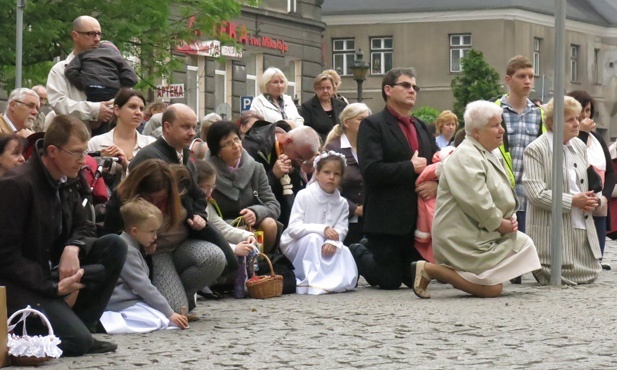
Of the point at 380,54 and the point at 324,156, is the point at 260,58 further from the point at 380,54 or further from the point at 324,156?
the point at 324,156

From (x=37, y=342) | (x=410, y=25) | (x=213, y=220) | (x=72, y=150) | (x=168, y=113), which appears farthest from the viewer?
(x=410, y=25)

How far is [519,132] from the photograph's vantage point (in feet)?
52.2

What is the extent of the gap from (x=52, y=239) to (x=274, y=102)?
323 inches

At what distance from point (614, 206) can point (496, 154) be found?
2624 mm

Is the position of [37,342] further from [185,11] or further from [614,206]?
[185,11]

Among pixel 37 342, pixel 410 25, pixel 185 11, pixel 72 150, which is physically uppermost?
pixel 410 25

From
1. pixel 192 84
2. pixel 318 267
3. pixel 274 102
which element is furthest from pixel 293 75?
pixel 318 267

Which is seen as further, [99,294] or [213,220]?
[213,220]

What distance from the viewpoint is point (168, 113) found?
12797 millimetres

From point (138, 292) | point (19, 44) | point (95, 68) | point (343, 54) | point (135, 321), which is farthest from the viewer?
point (343, 54)

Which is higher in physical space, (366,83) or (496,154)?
(366,83)

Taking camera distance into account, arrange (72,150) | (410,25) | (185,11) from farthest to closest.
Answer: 1. (410,25)
2. (185,11)
3. (72,150)

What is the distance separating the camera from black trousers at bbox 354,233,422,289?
15328 millimetres

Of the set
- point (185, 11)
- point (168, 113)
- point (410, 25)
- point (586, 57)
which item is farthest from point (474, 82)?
point (168, 113)
